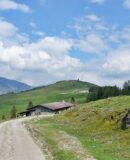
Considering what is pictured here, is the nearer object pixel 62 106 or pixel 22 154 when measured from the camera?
pixel 22 154

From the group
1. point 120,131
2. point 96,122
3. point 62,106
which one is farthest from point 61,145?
point 62,106

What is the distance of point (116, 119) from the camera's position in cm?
6212

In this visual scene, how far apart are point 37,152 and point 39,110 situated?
154m

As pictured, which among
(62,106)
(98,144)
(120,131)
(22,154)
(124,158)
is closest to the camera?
(124,158)

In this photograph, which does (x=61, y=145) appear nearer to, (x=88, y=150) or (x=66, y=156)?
(x=88, y=150)

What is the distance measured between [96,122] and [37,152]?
2999 centimetres

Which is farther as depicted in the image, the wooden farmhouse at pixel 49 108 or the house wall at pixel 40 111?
the house wall at pixel 40 111

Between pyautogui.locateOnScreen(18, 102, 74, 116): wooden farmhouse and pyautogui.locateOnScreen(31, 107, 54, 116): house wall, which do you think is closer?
pyautogui.locateOnScreen(18, 102, 74, 116): wooden farmhouse

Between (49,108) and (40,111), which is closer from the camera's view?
(49,108)

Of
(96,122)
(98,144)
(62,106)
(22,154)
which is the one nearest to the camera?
(22,154)

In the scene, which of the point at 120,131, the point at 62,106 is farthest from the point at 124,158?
the point at 62,106

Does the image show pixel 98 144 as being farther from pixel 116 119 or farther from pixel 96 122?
pixel 96 122

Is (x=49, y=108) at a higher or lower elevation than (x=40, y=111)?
higher

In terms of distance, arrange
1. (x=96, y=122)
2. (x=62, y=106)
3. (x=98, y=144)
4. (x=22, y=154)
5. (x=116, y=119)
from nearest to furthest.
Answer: (x=22, y=154), (x=98, y=144), (x=116, y=119), (x=96, y=122), (x=62, y=106)
